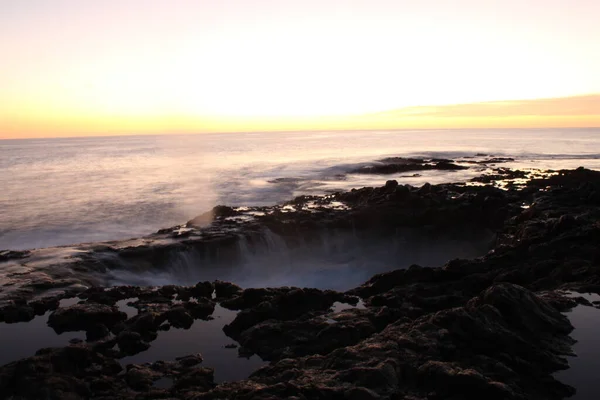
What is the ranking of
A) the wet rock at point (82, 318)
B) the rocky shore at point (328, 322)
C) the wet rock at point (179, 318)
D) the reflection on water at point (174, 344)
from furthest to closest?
the wet rock at point (179, 318)
the wet rock at point (82, 318)
the reflection on water at point (174, 344)
the rocky shore at point (328, 322)

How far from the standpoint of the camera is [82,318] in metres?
9.32

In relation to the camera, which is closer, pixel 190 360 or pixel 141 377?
pixel 141 377

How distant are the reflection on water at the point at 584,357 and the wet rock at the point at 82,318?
26.5 feet

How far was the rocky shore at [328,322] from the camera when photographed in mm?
6191

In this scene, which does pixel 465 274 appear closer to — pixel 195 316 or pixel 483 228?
pixel 195 316

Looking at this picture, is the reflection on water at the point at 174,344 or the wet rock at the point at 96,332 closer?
the reflection on water at the point at 174,344

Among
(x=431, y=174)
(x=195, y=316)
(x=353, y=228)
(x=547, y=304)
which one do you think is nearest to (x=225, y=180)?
(x=431, y=174)

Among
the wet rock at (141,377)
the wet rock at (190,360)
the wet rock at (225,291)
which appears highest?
the wet rock at (141,377)

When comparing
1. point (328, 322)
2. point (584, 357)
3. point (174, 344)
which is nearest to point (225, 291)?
point (174, 344)

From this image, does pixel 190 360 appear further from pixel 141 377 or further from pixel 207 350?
pixel 141 377

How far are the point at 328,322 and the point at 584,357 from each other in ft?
13.6

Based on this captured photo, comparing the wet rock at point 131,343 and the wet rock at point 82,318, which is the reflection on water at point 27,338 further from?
the wet rock at point 131,343

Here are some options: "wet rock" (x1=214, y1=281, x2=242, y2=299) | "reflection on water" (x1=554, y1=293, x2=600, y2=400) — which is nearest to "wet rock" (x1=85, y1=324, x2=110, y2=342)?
"wet rock" (x1=214, y1=281, x2=242, y2=299)

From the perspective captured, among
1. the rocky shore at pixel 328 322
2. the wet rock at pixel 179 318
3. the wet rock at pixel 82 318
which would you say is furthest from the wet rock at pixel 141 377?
Result: the wet rock at pixel 82 318
